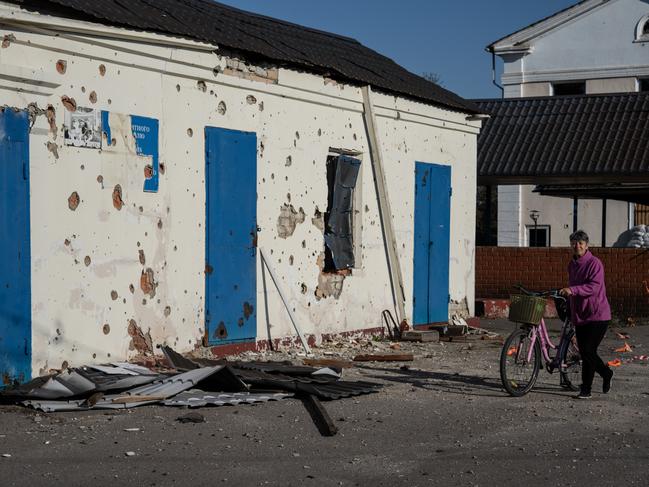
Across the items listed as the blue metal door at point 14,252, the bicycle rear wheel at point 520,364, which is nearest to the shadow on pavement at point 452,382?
the bicycle rear wheel at point 520,364

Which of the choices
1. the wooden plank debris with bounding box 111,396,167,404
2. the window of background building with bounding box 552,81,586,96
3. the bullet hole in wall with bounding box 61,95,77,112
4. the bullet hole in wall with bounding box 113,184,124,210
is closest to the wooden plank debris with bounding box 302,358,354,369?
the bullet hole in wall with bounding box 113,184,124,210

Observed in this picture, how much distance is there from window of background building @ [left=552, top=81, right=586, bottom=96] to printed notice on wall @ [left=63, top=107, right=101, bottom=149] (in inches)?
1220

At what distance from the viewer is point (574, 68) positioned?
126 feet

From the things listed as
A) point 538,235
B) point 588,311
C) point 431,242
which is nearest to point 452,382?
point 588,311

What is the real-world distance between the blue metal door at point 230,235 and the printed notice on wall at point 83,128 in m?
1.76

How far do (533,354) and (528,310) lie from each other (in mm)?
492

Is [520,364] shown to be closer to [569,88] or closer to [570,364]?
[570,364]

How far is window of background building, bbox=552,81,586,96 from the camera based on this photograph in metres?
38.8

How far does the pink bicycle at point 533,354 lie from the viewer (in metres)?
9.81

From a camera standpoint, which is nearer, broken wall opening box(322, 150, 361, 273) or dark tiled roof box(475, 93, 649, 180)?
broken wall opening box(322, 150, 361, 273)

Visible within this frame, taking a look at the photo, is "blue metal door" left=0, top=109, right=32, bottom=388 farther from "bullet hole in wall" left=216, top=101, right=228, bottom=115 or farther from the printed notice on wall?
"bullet hole in wall" left=216, top=101, right=228, bottom=115

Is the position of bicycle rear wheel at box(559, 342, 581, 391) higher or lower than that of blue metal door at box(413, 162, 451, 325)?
lower

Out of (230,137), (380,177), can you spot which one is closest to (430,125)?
(380,177)

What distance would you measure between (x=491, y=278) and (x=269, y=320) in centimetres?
870
